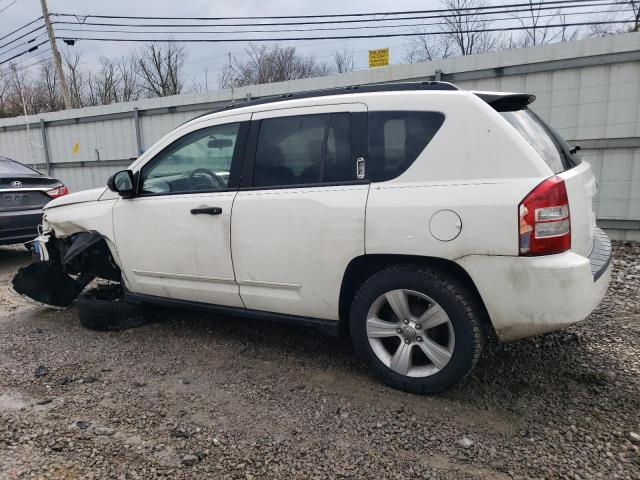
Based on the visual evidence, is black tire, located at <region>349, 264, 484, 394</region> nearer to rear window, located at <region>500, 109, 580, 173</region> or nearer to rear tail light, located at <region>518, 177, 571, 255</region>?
rear tail light, located at <region>518, 177, 571, 255</region>

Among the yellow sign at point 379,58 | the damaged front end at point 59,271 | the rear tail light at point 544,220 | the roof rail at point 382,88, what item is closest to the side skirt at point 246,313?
the damaged front end at point 59,271

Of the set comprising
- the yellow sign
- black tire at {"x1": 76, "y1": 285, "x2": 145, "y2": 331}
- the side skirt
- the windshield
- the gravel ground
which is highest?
the yellow sign

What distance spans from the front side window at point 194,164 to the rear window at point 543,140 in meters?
1.96

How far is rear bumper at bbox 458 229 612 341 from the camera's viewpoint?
2539mm

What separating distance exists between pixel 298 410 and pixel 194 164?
6.87ft

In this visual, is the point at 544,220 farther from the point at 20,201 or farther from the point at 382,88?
the point at 20,201

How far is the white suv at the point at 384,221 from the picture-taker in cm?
260

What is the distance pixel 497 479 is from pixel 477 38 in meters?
26.6

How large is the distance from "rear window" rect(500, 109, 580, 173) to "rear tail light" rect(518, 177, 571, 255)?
21 cm

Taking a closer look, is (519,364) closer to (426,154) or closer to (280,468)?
(426,154)

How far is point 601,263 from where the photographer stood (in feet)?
9.61

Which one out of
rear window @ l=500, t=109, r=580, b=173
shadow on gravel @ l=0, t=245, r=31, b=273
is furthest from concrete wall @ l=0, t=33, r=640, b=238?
shadow on gravel @ l=0, t=245, r=31, b=273

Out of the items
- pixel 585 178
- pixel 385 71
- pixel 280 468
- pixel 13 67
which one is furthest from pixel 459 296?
pixel 13 67

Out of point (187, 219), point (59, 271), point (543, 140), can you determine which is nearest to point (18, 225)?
point (59, 271)
